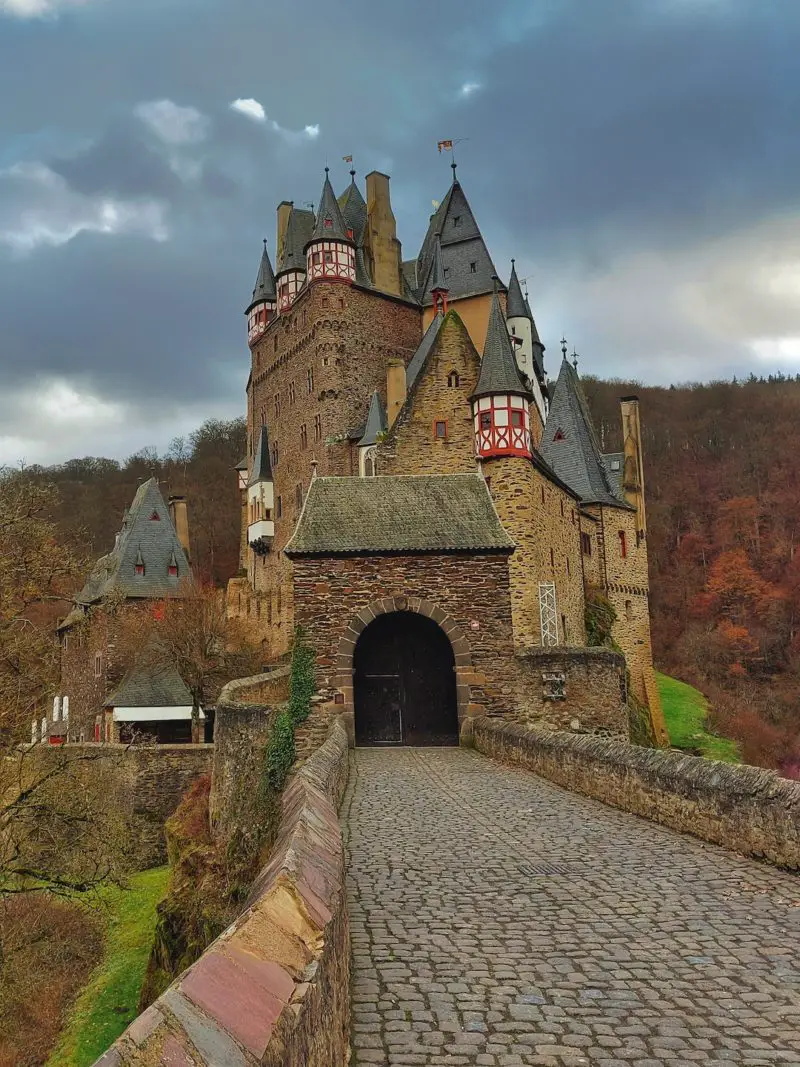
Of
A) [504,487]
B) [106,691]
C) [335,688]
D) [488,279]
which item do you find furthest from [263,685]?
[488,279]

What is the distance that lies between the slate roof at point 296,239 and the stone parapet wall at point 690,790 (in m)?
44.4

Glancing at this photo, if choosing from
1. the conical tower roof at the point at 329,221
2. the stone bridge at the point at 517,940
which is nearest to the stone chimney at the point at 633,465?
the conical tower roof at the point at 329,221

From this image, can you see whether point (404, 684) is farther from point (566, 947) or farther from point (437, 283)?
point (437, 283)

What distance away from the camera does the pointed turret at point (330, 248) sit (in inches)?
1891

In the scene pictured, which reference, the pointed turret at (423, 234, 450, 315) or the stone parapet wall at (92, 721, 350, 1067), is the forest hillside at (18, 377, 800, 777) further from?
the stone parapet wall at (92, 721, 350, 1067)

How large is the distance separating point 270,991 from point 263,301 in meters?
55.4

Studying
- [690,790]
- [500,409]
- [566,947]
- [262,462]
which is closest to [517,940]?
[566,947]

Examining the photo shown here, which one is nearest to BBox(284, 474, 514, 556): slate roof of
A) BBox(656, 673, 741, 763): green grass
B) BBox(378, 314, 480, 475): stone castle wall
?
BBox(378, 314, 480, 475): stone castle wall

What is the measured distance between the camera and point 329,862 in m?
5.06

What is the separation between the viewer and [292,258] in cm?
5275

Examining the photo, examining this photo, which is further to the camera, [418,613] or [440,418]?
[440,418]

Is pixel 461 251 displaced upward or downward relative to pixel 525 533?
upward

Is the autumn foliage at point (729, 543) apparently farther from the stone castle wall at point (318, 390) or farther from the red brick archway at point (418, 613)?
the red brick archway at point (418, 613)

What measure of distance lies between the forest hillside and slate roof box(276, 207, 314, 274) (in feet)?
63.2
